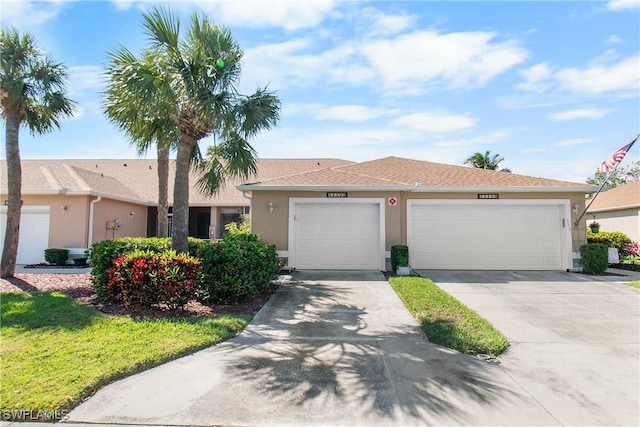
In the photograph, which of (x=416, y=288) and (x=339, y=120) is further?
(x=339, y=120)

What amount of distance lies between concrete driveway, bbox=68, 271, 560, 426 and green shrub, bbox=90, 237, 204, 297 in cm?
367

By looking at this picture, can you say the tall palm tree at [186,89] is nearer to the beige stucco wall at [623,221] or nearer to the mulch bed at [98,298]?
the mulch bed at [98,298]

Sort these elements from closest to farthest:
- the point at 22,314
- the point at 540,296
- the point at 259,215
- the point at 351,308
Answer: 1. the point at 22,314
2. the point at 351,308
3. the point at 540,296
4. the point at 259,215

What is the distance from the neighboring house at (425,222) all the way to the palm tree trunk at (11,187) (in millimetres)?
6242

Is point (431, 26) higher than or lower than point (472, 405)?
higher

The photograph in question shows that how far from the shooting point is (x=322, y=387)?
3.55 m

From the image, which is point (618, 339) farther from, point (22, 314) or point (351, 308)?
point (22, 314)

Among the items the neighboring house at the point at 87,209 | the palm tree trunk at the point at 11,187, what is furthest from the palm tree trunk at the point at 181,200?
the neighboring house at the point at 87,209

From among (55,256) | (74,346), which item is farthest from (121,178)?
(74,346)

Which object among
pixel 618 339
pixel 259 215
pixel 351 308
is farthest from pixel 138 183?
pixel 618 339

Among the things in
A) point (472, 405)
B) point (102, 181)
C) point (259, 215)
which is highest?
point (102, 181)

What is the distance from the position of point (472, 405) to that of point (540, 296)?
6010mm

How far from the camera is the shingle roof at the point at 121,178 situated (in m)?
14.1

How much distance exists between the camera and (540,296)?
8.02m
